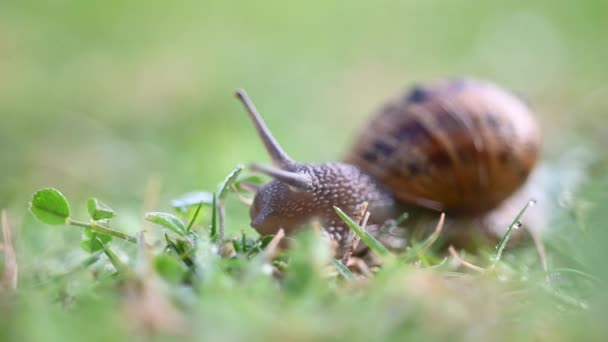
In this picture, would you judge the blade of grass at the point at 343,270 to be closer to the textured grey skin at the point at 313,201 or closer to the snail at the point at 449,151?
the textured grey skin at the point at 313,201

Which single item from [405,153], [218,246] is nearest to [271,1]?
[405,153]

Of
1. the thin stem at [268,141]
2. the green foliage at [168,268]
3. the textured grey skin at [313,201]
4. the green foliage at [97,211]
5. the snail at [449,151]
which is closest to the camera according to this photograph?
the green foliage at [168,268]

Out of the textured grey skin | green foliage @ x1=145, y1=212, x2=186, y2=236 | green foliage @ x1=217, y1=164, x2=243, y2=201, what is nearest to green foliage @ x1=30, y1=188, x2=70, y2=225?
green foliage @ x1=145, y1=212, x2=186, y2=236

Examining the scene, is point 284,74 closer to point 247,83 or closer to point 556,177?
point 247,83

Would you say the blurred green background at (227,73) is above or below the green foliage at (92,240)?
below

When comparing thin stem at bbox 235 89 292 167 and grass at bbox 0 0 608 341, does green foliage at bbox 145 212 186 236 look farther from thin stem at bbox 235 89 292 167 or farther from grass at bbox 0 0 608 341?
thin stem at bbox 235 89 292 167

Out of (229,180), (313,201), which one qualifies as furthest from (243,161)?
(229,180)

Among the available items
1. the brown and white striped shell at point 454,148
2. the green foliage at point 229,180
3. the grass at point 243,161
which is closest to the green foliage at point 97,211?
the grass at point 243,161
